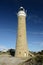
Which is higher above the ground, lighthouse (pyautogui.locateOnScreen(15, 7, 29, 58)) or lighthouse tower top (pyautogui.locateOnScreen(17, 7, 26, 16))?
lighthouse tower top (pyautogui.locateOnScreen(17, 7, 26, 16))

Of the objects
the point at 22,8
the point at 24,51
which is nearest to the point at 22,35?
the point at 24,51

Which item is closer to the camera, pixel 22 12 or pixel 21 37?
pixel 21 37

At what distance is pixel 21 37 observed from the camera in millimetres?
37719

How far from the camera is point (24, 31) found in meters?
38.7

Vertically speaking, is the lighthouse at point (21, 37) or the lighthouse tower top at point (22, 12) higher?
the lighthouse tower top at point (22, 12)

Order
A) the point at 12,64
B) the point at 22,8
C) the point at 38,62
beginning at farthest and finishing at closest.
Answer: the point at 22,8 → the point at 12,64 → the point at 38,62

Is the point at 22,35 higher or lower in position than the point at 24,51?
higher

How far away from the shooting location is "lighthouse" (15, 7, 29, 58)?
3741cm

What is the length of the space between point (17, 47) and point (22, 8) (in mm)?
11299

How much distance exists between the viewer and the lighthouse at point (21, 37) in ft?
123

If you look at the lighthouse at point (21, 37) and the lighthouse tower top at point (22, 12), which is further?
the lighthouse tower top at point (22, 12)

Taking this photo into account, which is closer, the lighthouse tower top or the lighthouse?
the lighthouse

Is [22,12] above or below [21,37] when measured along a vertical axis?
above

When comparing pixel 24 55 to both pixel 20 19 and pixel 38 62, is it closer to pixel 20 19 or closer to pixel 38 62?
pixel 20 19
